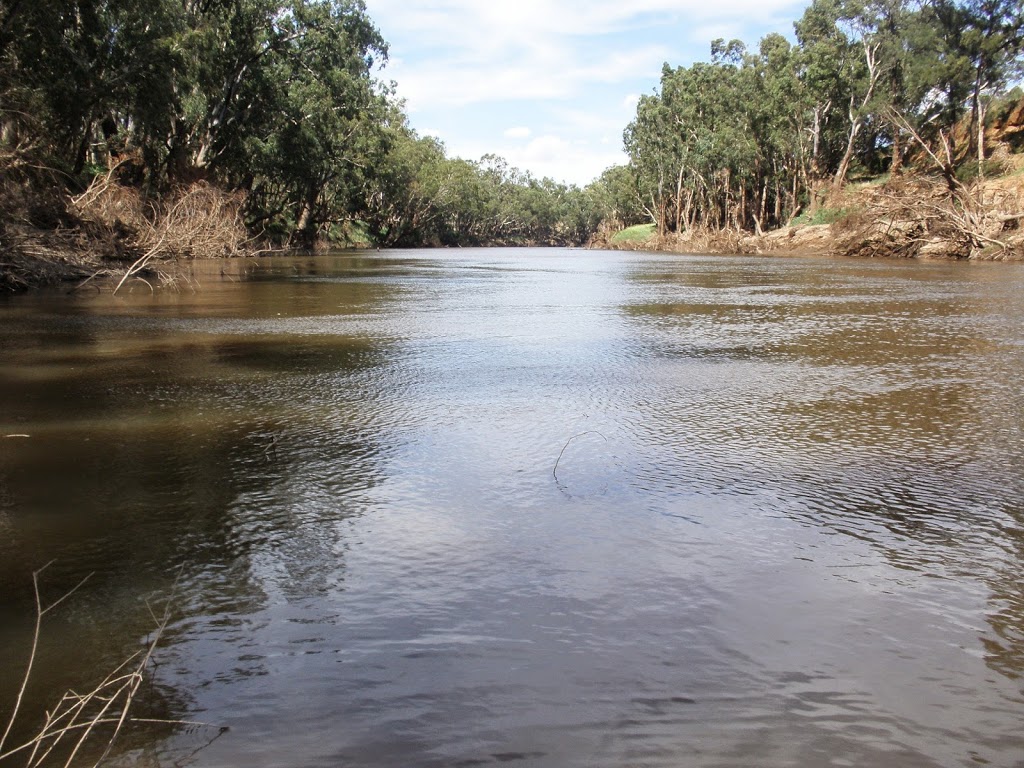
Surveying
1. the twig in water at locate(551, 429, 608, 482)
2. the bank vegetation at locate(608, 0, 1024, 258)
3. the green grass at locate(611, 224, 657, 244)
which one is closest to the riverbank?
the bank vegetation at locate(608, 0, 1024, 258)

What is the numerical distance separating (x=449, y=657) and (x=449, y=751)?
57cm

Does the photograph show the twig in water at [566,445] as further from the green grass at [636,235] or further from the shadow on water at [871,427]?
the green grass at [636,235]

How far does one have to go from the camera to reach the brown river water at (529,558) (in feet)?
9.10

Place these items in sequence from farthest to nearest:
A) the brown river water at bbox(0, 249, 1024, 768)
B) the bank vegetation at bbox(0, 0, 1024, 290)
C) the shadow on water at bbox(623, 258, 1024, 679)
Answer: the bank vegetation at bbox(0, 0, 1024, 290), the shadow on water at bbox(623, 258, 1024, 679), the brown river water at bbox(0, 249, 1024, 768)

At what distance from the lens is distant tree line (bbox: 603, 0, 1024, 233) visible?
160ft

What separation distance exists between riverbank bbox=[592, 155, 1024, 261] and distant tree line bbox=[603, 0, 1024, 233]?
1.48m

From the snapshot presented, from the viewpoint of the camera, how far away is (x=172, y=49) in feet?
91.0

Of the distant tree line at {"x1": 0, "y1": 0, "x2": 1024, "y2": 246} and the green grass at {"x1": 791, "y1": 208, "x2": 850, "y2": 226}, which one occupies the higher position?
the distant tree line at {"x1": 0, "y1": 0, "x2": 1024, "y2": 246}

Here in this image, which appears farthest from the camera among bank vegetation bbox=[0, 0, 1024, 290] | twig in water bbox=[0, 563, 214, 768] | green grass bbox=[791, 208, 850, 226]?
green grass bbox=[791, 208, 850, 226]

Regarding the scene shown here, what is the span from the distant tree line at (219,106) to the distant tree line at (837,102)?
2617cm

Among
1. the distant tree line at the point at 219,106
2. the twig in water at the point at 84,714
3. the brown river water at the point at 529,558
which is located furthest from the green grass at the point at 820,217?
the twig in water at the point at 84,714

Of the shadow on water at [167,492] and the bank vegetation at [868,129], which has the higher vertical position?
the bank vegetation at [868,129]

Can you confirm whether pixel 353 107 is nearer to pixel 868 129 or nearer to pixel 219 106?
pixel 219 106

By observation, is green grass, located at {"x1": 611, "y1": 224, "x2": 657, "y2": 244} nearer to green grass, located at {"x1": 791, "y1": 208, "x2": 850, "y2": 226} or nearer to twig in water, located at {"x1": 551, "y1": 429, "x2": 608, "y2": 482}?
green grass, located at {"x1": 791, "y1": 208, "x2": 850, "y2": 226}
